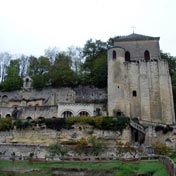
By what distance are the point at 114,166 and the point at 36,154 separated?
1120 cm

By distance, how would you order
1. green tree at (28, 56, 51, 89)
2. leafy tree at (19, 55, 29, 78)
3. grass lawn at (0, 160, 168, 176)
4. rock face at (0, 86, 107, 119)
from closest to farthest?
grass lawn at (0, 160, 168, 176), rock face at (0, 86, 107, 119), green tree at (28, 56, 51, 89), leafy tree at (19, 55, 29, 78)

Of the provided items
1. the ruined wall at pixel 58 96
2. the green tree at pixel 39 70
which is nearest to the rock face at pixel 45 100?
the ruined wall at pixel 58 96

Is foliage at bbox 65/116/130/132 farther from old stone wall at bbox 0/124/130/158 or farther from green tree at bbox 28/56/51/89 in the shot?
green tree at bbox 28/56/51/89

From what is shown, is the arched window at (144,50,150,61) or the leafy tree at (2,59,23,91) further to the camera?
the leafy tree at (2,59,23,91)

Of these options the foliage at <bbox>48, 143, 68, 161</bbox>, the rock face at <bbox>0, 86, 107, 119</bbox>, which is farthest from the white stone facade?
the foliage at <bbox>48, 143, 68, 161</bbox>

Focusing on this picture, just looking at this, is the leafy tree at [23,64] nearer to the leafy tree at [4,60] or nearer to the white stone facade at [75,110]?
the leafy tree at [4,60]

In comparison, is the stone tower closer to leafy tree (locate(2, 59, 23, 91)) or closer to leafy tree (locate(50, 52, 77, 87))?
leafy tree (locate(50, 52, 77, 87))

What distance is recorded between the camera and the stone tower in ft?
128

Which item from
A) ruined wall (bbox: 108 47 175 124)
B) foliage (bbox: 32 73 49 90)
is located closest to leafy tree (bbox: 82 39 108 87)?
ruined wall (bbox: 108 47 175 124)

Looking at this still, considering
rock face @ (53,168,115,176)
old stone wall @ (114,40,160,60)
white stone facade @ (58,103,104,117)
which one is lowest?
rock face @ (53,168,115,176)

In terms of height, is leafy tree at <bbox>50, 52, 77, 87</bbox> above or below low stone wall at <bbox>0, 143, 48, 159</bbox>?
above

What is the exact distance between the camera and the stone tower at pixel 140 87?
39.0 meters

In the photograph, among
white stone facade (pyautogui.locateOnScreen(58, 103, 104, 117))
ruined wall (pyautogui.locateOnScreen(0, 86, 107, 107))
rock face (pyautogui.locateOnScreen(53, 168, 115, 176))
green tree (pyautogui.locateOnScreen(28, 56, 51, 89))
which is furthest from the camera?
green tree (pyautogui.locateOnScreen(28, 56, 51, 89))

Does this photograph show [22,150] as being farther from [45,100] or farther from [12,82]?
[12,82]
